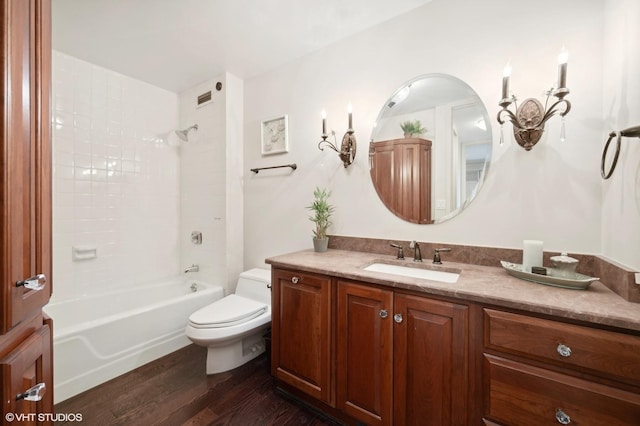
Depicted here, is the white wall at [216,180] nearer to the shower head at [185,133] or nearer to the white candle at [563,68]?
the shower head at [185,133]

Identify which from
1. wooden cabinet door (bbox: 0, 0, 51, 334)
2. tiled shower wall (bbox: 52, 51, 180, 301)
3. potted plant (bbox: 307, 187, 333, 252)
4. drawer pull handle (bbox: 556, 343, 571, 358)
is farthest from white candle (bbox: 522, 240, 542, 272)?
tiled shower wall (bbox: 52, 51, 180, 301)

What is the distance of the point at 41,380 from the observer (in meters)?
0.68

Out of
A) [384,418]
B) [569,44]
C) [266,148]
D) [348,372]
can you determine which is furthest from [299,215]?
[569,44]

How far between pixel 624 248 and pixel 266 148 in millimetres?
2338

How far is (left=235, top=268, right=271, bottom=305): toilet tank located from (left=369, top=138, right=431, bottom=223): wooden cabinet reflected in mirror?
120cm

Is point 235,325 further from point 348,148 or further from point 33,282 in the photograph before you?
point 348,148

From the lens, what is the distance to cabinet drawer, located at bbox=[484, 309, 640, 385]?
766mm

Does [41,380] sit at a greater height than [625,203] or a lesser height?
lesser

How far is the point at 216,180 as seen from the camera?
2.56 metres

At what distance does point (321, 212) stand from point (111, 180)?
2146 millimetres

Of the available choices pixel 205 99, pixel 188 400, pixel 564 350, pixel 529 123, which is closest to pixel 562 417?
pixel 564 350

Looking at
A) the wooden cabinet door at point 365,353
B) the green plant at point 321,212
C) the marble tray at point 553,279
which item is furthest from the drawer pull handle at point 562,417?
the green plant at point 321,212

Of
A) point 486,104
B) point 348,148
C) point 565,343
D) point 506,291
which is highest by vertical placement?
point 486,104

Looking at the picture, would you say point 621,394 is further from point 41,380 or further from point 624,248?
point 41,380
